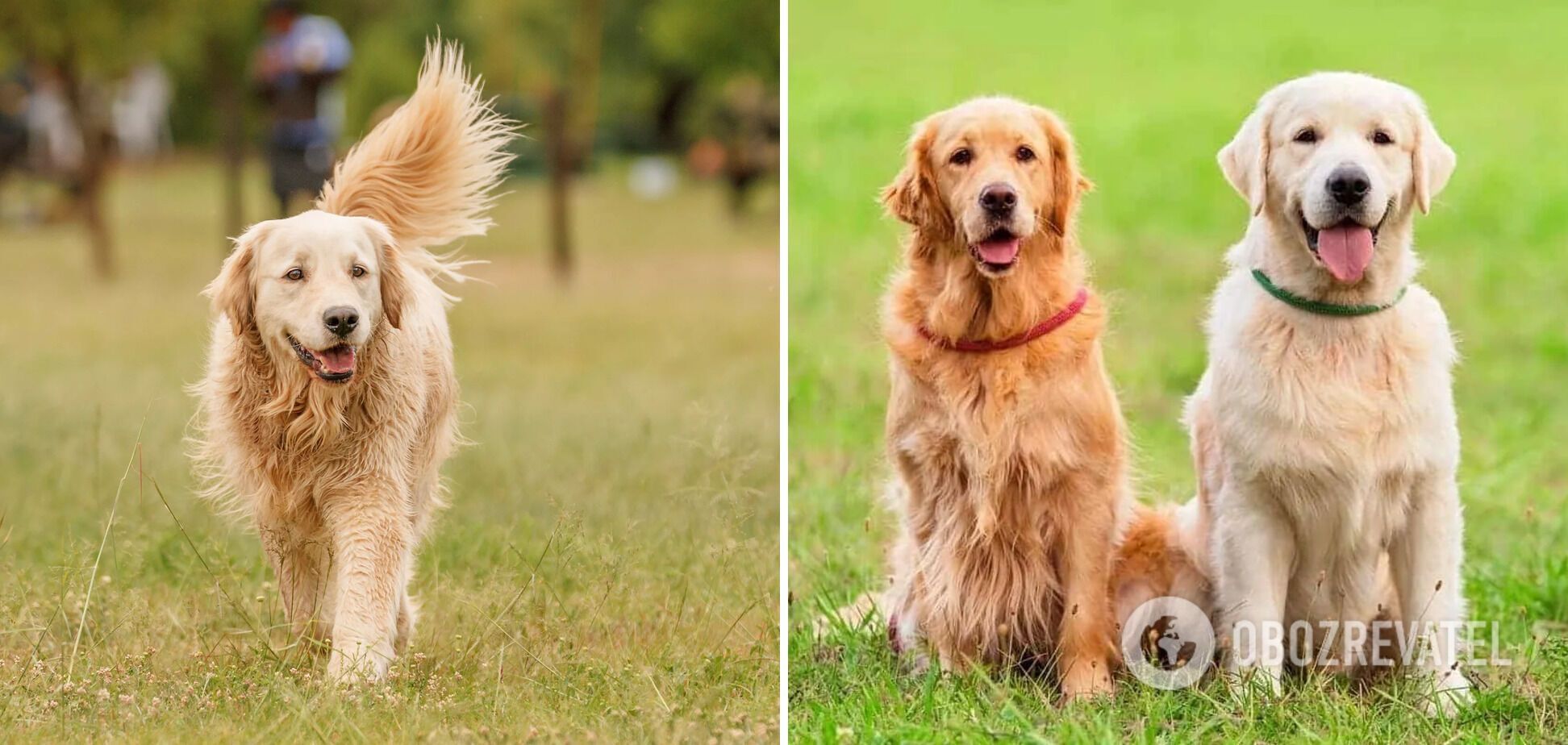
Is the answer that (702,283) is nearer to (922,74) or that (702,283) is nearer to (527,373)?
(922,74)

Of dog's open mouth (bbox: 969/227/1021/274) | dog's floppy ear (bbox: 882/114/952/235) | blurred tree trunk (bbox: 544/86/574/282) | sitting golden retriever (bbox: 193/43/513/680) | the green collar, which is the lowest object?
blurred tree trunk (bbox: 544/86/574/282)

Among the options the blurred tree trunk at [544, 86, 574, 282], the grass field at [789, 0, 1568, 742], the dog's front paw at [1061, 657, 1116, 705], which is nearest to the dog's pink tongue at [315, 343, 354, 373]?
the grass field at [789, 0, 1568, 742]

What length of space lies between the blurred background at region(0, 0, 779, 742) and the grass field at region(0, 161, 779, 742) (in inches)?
0.5

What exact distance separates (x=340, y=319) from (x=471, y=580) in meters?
1.24

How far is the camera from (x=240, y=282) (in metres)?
4.32

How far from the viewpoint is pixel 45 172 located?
108 feet

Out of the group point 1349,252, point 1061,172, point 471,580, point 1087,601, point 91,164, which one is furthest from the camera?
point 91,164

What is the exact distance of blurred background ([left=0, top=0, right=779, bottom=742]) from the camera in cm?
427

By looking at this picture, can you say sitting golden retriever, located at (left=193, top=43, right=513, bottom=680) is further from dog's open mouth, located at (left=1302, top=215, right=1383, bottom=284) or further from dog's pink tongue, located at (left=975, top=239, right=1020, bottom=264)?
dog's open mouth, located at (left=1302, top=215, right=1383, bottom=284)

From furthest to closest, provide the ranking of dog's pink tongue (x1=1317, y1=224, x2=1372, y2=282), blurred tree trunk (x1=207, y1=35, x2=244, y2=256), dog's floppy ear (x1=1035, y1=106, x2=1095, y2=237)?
blurred tree trunk (x1=207, y1=35, x2=244, y2=256) → dog's floppy ear (x1=1035, y1=106, x2=1095, y2=237) → dog's pink tongue (x1=1317, y1=224, x2=1372, y2=282)

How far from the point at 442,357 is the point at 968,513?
1502 millimetres

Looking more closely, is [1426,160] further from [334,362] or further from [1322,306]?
[334,362]

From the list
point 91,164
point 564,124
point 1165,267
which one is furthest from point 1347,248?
point 91,164

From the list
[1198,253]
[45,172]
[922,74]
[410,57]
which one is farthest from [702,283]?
[45,172]
